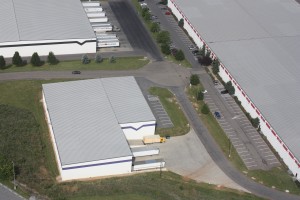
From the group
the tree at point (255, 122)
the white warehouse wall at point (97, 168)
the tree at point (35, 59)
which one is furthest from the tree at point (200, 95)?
the tree at point (35, 59)

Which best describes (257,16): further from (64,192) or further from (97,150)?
(64,192)

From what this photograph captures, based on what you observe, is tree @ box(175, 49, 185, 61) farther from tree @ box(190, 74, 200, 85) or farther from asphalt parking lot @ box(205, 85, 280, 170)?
asphalt parking lot @ box(205, 85, 280, 170)

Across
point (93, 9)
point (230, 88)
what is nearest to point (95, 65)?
point (93, 9)

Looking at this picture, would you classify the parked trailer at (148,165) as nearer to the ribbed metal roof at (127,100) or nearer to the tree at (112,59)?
the ribbed metal roof at (127,100)

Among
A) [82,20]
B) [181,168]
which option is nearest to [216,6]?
[82,20]

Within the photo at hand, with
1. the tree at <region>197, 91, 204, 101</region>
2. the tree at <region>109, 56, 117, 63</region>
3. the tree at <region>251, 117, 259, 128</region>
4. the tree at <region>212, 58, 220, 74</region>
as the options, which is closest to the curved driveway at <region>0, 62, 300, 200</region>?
→ the tree at <region>197, 91, 204, 101</region>

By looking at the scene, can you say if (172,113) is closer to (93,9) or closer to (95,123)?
(95,123)

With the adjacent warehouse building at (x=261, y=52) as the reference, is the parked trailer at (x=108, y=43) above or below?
below

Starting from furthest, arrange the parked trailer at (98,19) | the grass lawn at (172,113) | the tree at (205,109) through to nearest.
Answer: the parked trailer at (98,19)
the tree at (205,109)
the grass lawn at (172,113)
